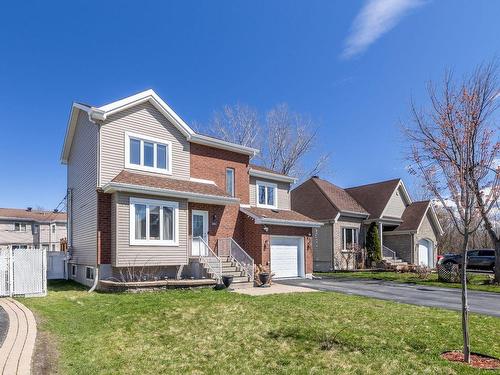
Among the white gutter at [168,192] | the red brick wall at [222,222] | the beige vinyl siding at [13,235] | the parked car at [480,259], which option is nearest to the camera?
the white gutter at [168,192]

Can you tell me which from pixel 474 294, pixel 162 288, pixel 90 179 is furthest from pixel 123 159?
pixel 474 294

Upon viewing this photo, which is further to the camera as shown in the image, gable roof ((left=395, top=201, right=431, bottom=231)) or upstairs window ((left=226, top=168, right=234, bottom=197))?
gable roof ((left=395, top=201, right=431, bottom=231))

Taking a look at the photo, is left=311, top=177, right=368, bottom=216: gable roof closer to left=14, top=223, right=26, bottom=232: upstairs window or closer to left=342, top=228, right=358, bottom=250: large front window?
left=342, top=228, right=358, bottom=250: large front window

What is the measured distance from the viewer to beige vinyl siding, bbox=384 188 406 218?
3251 centimetres

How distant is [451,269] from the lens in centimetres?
2184

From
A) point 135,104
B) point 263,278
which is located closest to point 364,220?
point 263,278

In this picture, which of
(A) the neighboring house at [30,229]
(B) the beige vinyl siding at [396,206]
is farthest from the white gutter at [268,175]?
(A) the neighboring house at [30,229]

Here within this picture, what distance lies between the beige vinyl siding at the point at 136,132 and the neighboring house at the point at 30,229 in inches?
1298

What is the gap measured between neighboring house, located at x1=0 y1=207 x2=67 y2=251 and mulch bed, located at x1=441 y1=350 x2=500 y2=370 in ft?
150

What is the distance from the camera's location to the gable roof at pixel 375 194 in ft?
105

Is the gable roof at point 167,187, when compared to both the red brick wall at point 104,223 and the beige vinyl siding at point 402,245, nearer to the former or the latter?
the red brick wall at point 104,223

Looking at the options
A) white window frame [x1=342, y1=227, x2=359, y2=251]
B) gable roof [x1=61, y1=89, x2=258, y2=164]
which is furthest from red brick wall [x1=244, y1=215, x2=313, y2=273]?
white window frame [x1=342, y1=227, x2=359, y2=251]

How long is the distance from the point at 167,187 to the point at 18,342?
382 inches

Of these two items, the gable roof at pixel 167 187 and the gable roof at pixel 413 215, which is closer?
the gable roof at pixel 167 187
